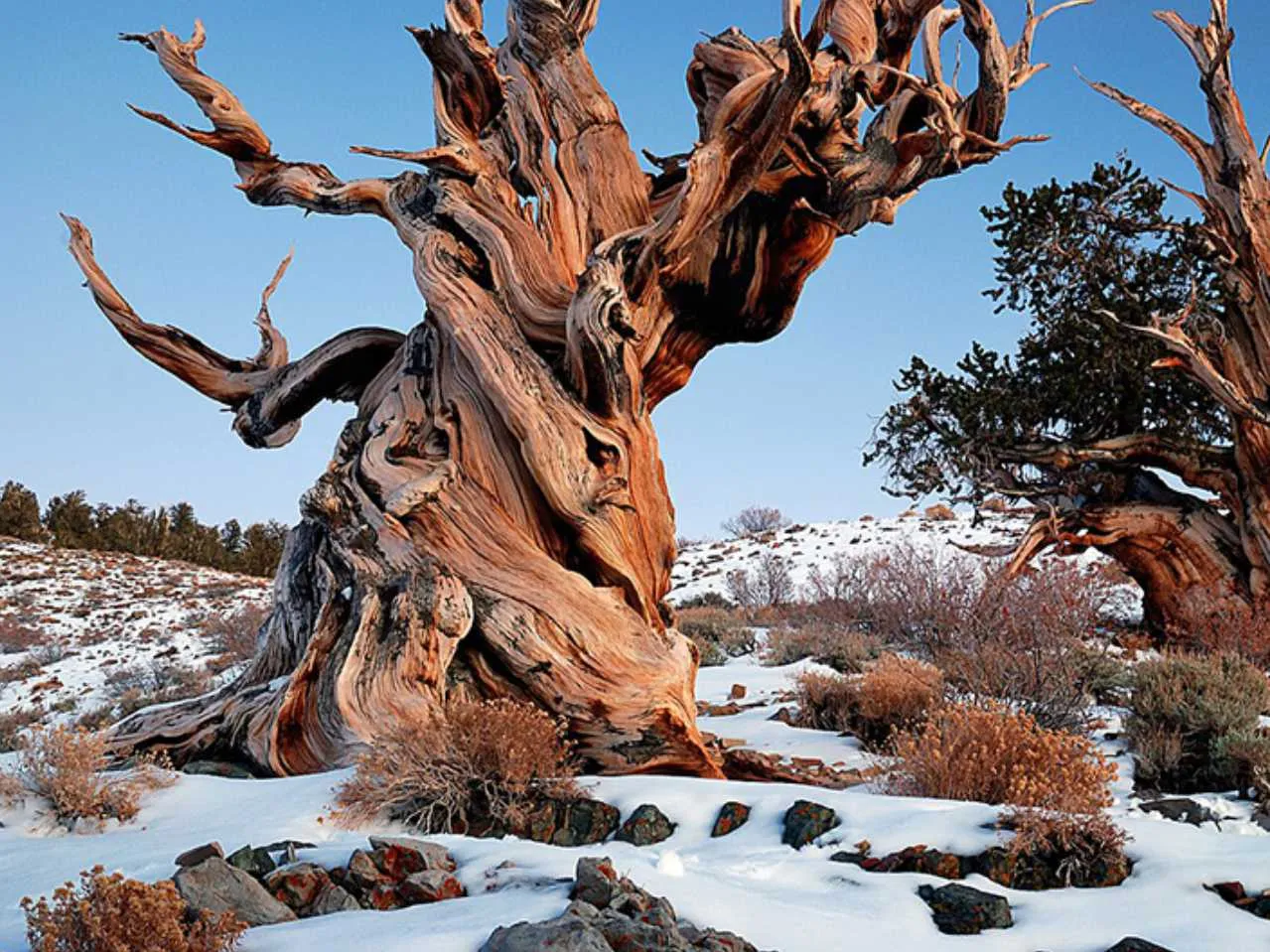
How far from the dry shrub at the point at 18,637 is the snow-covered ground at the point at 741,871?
53.0 feet

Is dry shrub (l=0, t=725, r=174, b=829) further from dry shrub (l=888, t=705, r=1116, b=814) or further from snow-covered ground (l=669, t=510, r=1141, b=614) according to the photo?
snow-covered ground (l=669, t=510, r=1141, b=614)

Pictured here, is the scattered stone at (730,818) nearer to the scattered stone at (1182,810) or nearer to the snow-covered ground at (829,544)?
the scattered stone at (1182,810)

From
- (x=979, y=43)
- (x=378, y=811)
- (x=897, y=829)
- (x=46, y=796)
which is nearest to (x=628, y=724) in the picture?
(x=378, y=811)

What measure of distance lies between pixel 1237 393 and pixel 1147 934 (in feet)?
36.6

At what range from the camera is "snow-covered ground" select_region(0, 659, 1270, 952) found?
3543 millimetres

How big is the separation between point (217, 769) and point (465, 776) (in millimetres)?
2234

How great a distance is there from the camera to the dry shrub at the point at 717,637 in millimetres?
13617

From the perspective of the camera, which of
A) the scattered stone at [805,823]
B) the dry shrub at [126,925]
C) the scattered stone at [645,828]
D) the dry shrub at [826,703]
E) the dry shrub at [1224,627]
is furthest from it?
the dry shrub at [1224,627]

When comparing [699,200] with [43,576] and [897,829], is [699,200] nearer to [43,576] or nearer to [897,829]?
[897,829]

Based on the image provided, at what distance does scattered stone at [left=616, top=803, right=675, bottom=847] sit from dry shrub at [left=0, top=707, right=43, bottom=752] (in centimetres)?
747

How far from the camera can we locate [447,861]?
4.13 metres

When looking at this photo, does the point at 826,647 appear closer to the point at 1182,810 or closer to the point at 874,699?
the point at 874,699

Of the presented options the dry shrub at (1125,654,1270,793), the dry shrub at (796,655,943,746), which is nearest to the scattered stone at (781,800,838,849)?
the dry shrub at (796,655,943,746)

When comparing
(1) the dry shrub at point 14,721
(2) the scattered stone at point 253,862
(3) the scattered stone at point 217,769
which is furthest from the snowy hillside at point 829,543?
(2) the scattered stone at point 253,862
